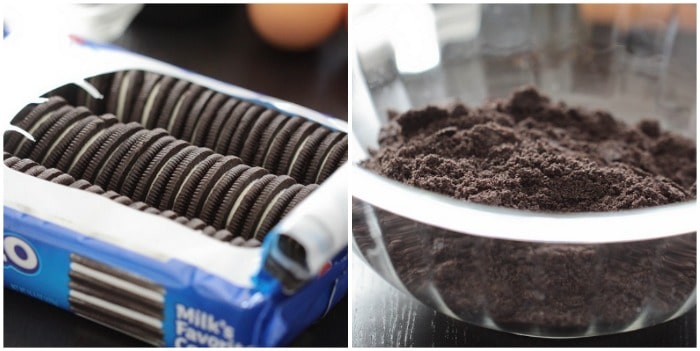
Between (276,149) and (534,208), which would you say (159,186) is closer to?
(276,149)

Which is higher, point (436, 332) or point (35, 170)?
point (35, 170)

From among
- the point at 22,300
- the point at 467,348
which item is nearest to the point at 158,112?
the point at 22,300

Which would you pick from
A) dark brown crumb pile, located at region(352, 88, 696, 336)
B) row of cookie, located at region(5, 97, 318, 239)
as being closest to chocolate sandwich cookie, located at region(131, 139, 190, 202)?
row of cookie, located at region(5, 97, 318, 239)

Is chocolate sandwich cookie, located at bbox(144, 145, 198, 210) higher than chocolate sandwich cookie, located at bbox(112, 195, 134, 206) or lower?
lower

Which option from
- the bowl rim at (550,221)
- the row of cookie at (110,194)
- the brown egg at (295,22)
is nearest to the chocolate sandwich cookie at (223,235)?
the row of cookie at (110,194)

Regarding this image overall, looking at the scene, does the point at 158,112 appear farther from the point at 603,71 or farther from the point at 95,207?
the point at 603,71

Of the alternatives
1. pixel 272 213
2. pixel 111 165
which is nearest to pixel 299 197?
pixel 272 213

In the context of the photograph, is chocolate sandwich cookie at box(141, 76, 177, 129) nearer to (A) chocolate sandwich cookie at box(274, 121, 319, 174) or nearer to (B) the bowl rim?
(A) chocolate sandwich cookie at box(274, 121, 319, 174)
